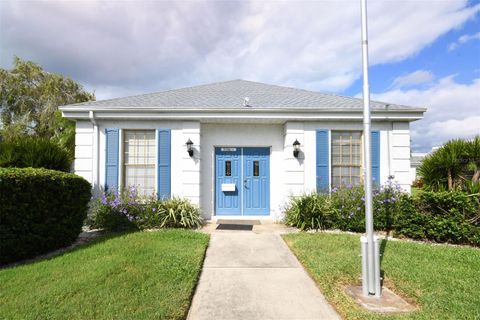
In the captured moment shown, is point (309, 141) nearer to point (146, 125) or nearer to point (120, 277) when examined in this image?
point (146, 125)

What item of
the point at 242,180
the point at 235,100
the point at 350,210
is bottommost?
the point at 350,210

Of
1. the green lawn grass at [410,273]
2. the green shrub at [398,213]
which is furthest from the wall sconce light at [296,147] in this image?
the green lawn grass at [410,273]

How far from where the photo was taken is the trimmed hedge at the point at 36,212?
4.27 metres

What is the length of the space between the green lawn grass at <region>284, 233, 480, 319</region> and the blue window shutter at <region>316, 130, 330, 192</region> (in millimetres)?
2037

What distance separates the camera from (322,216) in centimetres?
673

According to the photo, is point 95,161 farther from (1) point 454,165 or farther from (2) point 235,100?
(1) point 454,165

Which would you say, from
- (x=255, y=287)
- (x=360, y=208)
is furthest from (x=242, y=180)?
(x=255, y=287)

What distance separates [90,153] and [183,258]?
5.04m

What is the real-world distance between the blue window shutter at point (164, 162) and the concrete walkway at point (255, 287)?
2817 mm

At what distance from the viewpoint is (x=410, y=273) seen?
390 cm

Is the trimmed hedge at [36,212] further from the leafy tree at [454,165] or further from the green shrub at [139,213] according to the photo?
the leafy tree at [454,165]

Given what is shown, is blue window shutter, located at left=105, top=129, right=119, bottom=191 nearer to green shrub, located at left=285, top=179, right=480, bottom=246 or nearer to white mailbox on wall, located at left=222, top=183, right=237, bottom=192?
white mailbox on wall, located at left=222, top=183, right=237, bottom=192

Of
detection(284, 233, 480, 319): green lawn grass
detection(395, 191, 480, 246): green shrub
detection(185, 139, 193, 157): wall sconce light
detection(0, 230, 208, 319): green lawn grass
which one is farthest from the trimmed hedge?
detection(395, 191, 480, 246): green shrub

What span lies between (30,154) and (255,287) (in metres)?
6.91
